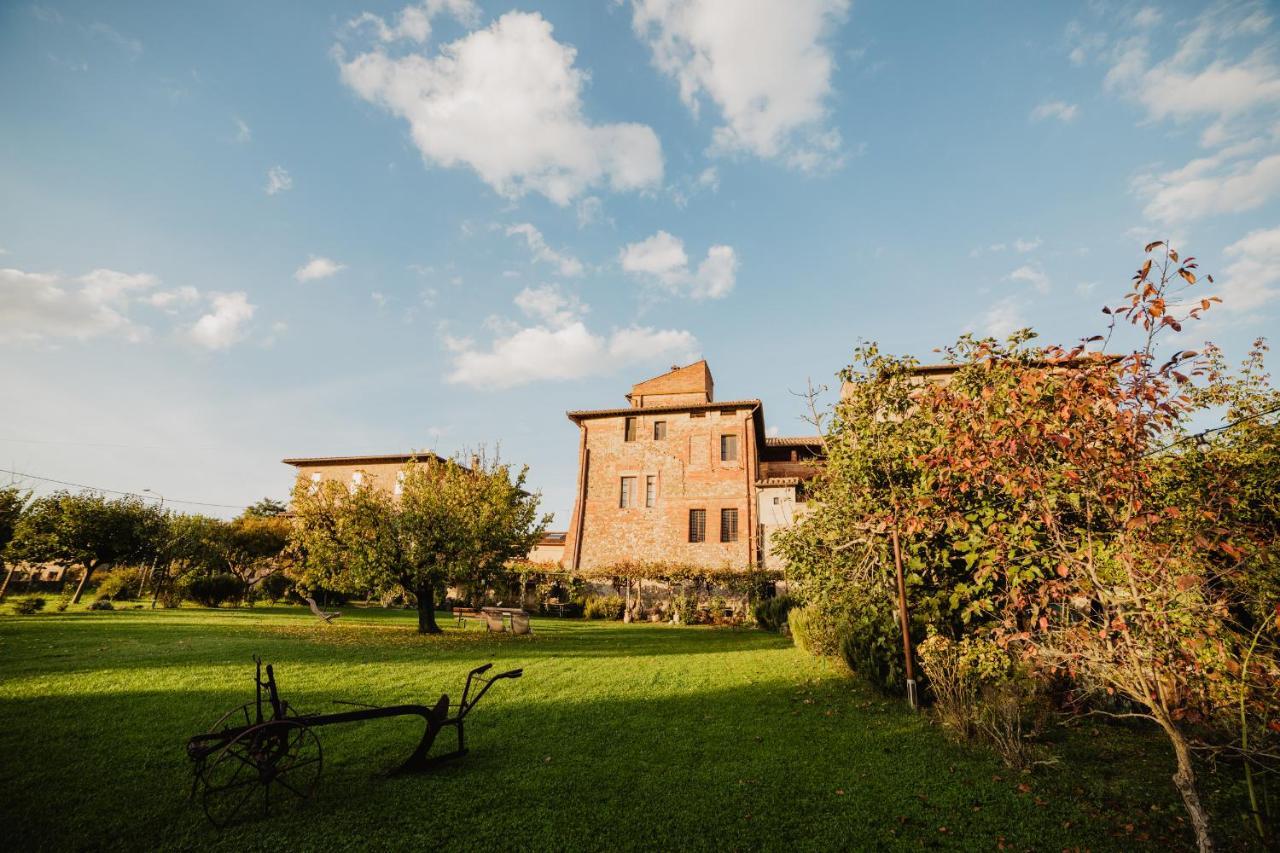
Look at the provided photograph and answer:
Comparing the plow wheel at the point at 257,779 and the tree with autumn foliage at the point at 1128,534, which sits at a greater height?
the tree with autumn foliage at the point at 1128,534

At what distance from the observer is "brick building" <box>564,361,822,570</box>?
25578 millimetres

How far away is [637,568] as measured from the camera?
24.7 m

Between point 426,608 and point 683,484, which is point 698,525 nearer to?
point 683,484

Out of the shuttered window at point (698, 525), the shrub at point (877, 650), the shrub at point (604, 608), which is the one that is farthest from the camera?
the shuttered window at point (698, 525)

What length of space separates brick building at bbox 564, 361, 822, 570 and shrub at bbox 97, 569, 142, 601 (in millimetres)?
20423

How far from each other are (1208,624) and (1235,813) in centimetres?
Answer: 285

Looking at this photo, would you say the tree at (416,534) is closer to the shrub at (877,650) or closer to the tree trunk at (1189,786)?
the shrub at (877,650)

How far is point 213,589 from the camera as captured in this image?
24.7 m

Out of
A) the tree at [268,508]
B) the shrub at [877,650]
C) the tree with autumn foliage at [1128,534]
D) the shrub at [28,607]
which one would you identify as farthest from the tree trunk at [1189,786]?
the tree at [268,508]

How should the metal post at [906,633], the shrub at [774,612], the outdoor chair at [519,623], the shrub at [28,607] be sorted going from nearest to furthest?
the metal post at [906,633] < the outdoor chair at [519,623] < the shrub at [28,607] < the shrub at [774,612]

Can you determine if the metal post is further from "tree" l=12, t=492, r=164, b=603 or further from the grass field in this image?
"tree" l=12, t=492, r=164, b=603

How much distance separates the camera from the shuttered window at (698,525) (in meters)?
26.1

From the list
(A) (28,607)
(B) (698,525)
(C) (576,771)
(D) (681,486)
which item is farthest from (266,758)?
(D) (681,486)

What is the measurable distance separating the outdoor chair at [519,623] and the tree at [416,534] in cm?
152
